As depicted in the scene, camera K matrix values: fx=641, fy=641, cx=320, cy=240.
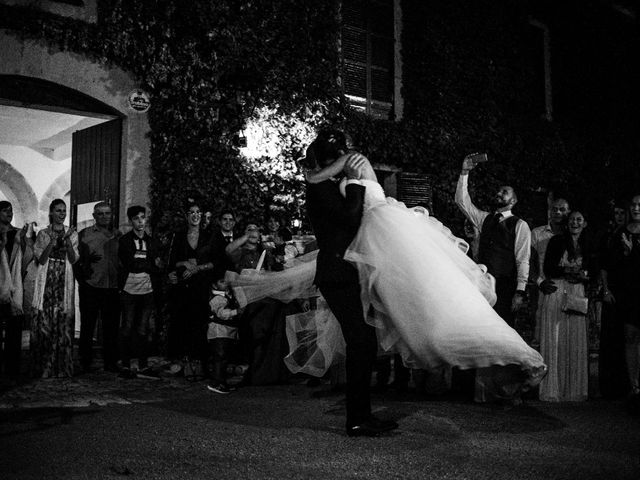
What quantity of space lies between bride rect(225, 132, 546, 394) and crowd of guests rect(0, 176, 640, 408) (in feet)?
2.82

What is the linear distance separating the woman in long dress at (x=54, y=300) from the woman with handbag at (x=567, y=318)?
5.25 meters

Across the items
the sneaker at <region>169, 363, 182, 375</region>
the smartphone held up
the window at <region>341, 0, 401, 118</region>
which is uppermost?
the window at <region>341, 0, 401, 118</region>

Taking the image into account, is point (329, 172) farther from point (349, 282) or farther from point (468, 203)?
point (468, 203)

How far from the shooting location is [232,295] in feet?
22.9

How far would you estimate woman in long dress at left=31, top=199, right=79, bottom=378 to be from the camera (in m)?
7.31

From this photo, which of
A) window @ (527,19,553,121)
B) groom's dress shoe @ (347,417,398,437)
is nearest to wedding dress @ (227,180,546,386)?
groom's dress shoe @ (347,417,398,437)

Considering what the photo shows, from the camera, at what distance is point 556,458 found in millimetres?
3785

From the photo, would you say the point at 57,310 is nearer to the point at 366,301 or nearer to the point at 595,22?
the point at 366,301

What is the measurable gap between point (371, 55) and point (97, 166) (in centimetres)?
587

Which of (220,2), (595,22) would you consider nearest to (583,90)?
(595,22)

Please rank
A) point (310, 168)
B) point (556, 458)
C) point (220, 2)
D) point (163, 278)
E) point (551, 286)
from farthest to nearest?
1. point (220, 2)
2. point (163, 278)
3. point (551, 286)
4. point (310, 168)
5. point (556, 458)

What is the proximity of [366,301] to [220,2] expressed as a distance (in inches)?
287

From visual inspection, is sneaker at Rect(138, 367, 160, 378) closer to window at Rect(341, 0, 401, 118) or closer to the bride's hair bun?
the bride's hair bun

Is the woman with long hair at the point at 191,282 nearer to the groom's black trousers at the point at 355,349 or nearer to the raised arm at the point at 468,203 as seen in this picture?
the raised arm at the point at 468,203
